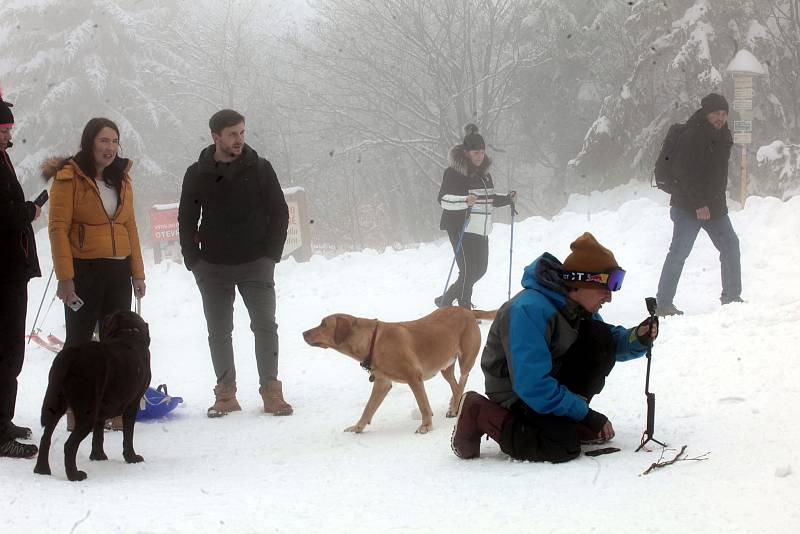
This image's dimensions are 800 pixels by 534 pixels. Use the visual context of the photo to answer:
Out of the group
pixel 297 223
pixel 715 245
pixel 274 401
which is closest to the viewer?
pixel 274 401

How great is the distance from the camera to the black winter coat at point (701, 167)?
29.0 ft

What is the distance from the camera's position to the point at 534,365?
4.15 metres

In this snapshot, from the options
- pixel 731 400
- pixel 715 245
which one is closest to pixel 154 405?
pixel 731 400

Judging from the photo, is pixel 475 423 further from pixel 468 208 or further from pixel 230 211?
pixel 468 208

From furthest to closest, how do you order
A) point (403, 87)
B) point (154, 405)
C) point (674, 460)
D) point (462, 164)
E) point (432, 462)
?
1. point (403, 87)
2. point (462, 164)
3. point (154, 405)
4. point (432, 462)
5. point (674, 460)

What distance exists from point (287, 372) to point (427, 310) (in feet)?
10.9

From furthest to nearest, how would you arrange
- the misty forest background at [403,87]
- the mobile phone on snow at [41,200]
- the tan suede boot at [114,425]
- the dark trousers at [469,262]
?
the misty forest background at [403,87]
the dark trousers at [469,262]
the tan suede boot at [114,425]
the mobile phone on snow at [41,200]

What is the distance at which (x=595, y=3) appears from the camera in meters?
28.0

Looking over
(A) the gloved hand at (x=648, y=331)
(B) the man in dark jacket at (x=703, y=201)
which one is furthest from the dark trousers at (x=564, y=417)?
(B) the man in dark jacket at (x=703, y=201)

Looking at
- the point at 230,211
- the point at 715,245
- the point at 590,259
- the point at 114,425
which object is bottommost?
the point at 114,425

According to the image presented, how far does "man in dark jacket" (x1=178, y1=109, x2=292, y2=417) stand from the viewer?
6449 millimetres

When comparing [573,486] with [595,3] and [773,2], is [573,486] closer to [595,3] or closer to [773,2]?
[773,2]

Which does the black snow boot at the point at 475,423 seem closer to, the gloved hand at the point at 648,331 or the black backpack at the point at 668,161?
the gloved hand at the point at 648,331

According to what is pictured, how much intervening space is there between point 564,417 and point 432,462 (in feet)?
2.69
